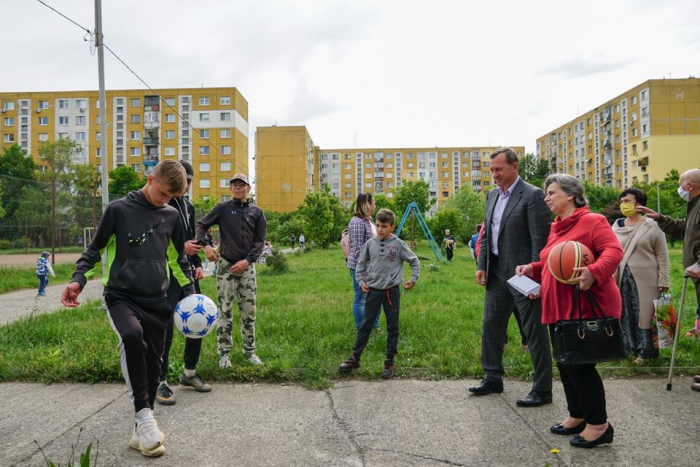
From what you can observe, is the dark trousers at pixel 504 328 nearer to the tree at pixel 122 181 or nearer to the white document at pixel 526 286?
the white document at pixel 526 286

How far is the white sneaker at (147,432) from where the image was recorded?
10.3 feet

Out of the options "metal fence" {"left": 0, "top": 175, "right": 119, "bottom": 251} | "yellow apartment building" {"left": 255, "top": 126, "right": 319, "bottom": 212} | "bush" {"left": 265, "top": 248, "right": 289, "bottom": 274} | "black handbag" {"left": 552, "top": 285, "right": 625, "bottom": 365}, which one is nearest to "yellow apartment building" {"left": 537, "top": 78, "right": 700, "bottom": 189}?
"yellow apartment building" {"left": 255, "top": 126, "right": 319, "bottom": 212}

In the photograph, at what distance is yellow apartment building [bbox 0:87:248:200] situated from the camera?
72.9 meters

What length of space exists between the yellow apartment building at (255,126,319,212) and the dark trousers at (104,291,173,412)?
8682 centimetres

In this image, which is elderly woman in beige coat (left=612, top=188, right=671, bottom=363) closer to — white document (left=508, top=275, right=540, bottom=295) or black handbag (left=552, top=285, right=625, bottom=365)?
white document (left=508, top=275, right=540, bottom=295)

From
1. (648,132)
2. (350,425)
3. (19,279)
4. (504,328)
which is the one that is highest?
(648,132)

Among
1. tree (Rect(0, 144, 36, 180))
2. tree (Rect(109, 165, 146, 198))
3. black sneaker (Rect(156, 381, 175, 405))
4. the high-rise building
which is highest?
the high-rise building

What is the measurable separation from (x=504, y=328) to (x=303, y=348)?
2545 mm

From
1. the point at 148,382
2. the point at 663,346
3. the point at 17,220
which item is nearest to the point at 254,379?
the point at 148,382

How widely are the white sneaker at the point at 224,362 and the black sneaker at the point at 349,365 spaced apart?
1.18 m

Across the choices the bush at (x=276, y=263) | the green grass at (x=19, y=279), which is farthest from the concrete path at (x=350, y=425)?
→ the bush at (x=276, y=263)

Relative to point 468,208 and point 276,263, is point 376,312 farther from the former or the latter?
point 468,208

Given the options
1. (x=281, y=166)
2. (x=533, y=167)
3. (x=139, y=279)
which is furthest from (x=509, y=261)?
(x=533, y=167)

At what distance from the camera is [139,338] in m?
3.23
